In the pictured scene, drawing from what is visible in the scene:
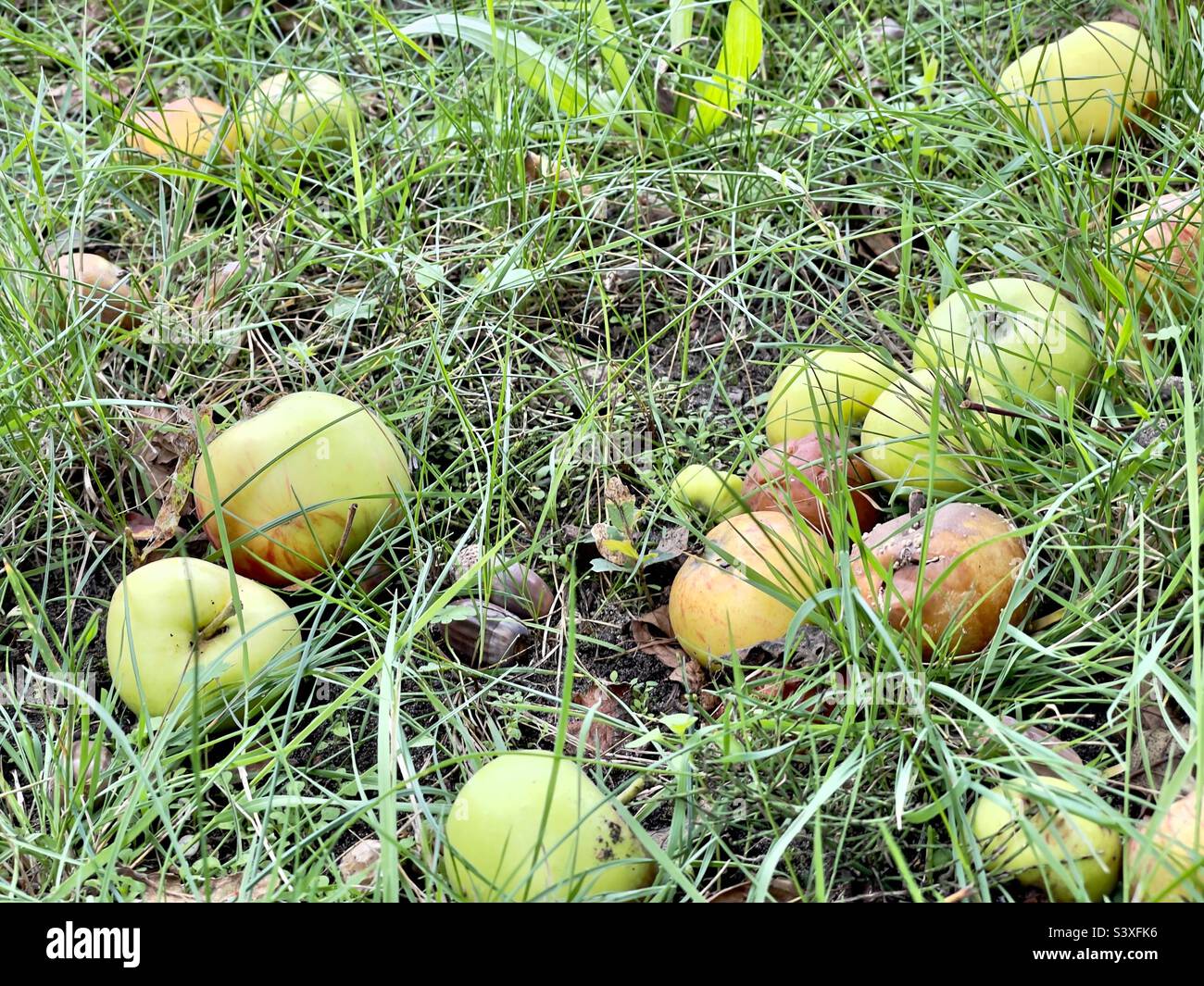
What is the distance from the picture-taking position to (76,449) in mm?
2385

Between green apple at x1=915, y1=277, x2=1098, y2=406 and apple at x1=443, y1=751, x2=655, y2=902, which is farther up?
green apple at x1=915, y1=277, x2=1098, y2=406

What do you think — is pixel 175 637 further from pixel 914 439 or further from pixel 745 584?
pixel 914 439

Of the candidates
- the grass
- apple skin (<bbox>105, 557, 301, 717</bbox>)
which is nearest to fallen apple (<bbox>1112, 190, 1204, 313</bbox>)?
the grass

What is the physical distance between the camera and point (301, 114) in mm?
3037

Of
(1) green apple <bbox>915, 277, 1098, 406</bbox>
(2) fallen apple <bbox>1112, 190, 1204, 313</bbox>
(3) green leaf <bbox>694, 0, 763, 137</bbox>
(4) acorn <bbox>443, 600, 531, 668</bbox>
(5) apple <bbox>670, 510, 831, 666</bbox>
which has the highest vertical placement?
(3) green leaf <bbox>694, 0, 763, 137</bbox>

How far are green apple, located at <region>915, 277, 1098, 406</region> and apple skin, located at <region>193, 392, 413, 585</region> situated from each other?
1061 mm

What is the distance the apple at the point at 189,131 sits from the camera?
9.85 feet

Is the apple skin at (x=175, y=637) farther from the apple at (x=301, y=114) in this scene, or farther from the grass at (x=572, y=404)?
the apple at (x=301, y=114)

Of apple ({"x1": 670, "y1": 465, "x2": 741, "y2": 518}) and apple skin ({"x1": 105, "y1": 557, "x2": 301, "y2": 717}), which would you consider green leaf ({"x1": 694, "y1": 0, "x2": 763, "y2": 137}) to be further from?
apple skin ({"x1": 105, "y1": 557, "x2": 301, "y2": 717})

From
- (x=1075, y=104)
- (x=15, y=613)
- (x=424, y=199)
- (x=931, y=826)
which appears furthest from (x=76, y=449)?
(x=1075, y=104)

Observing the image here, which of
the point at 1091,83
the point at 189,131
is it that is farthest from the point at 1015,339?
the point at 189,131

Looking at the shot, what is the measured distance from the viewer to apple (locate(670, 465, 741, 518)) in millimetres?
2143

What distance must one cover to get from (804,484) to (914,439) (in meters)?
0.21
